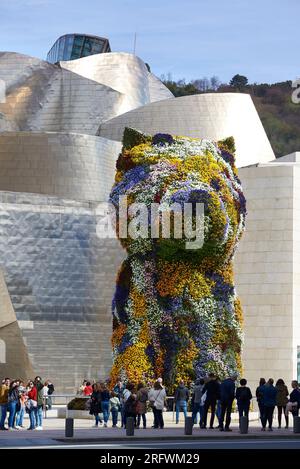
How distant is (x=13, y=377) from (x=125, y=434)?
1384cm

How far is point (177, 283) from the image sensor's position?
30.6m

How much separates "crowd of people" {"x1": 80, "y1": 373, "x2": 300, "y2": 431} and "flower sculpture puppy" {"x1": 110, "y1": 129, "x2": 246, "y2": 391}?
0.99m

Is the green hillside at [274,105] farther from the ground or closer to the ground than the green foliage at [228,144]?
→ farther from the ground

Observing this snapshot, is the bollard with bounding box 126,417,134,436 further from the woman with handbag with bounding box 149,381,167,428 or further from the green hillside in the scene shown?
the green hillside

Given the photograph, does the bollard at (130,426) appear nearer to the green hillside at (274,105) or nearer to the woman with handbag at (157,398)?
the woman with handbag at (157,398)

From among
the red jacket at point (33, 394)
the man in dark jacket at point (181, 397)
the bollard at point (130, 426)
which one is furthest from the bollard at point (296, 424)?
the red jacket at point (33, 394)

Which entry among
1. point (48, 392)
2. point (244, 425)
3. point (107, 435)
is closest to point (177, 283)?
point (244, 425)

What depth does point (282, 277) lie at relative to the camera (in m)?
39.4

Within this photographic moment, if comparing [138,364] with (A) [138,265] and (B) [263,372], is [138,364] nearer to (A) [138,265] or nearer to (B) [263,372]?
(A) [138,265]

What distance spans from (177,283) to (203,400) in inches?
166

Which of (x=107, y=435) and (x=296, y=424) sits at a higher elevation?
(x=296, y=424)

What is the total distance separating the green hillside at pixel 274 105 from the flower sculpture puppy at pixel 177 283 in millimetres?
68680

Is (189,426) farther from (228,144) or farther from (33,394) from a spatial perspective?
(228,144)

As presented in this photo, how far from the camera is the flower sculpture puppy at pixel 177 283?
99.5 ft
